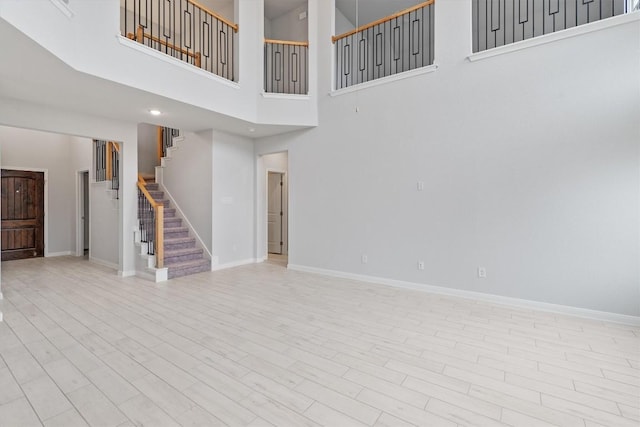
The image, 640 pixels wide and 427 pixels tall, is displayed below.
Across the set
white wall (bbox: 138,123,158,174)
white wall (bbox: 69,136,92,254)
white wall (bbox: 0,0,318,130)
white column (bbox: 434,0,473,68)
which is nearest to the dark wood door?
white wall (bbox: 69,136,92,254)

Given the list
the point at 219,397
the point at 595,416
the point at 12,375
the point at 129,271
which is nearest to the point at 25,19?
the point at 12,375

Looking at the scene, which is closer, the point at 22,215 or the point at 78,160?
the point at 22,215

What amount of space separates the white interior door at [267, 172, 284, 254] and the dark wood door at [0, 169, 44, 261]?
5.59 meters

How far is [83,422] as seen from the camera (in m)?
1.84

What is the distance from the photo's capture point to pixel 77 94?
404 cm

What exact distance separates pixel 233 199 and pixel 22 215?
5434 millimetres

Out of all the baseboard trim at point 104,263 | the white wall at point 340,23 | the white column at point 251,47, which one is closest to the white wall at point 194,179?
the white column at point 251,47

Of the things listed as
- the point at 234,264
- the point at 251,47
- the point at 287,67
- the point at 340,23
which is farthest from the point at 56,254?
the point at 340,23

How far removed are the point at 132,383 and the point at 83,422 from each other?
0.39m

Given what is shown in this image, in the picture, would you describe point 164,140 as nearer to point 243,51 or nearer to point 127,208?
point 127,208

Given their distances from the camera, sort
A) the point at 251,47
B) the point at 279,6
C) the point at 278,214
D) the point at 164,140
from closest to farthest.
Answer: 1. the point at 251,47
2. the point at 279,6
3. the point at 164,140
4. the point at 278,214

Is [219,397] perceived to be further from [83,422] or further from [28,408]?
[28,408]

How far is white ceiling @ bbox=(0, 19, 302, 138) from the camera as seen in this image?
2.86 m

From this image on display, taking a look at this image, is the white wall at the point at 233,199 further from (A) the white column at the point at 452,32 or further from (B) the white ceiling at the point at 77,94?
(A) the white column at the point at 452,32
